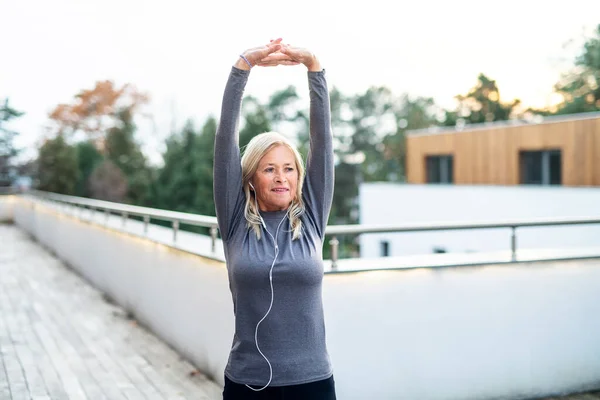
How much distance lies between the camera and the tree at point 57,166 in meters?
32.5

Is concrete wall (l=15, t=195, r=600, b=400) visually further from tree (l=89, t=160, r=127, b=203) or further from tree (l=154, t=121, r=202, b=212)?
tree (l=154, t=121, r=202, b=212)

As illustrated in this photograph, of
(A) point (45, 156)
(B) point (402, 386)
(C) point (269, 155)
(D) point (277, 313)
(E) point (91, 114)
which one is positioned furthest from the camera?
(E) point (91, 114)

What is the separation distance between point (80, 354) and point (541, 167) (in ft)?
49.2

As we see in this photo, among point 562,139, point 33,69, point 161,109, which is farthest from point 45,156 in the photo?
point 562,139

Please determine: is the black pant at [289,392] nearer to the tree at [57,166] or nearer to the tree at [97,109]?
the tree at [57,166]

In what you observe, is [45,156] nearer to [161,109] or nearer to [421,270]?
[161,109]

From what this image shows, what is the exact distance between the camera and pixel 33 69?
111 feet

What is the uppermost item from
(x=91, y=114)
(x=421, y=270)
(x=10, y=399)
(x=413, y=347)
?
(x=91, y=114)

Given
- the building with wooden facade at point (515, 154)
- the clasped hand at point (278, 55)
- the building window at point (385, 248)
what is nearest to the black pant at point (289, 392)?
the clasped hand at point (278, 55)

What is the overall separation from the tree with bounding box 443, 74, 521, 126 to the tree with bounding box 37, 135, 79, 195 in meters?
20.7

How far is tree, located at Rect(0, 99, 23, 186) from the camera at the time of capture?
3047cm

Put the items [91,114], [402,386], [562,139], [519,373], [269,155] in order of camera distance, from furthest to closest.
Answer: [91,114] < [562,139] < [519,373] < [402,386] < [269,155]

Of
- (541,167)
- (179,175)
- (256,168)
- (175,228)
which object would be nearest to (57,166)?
(179,175)

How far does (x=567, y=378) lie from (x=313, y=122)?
2.86 metres
